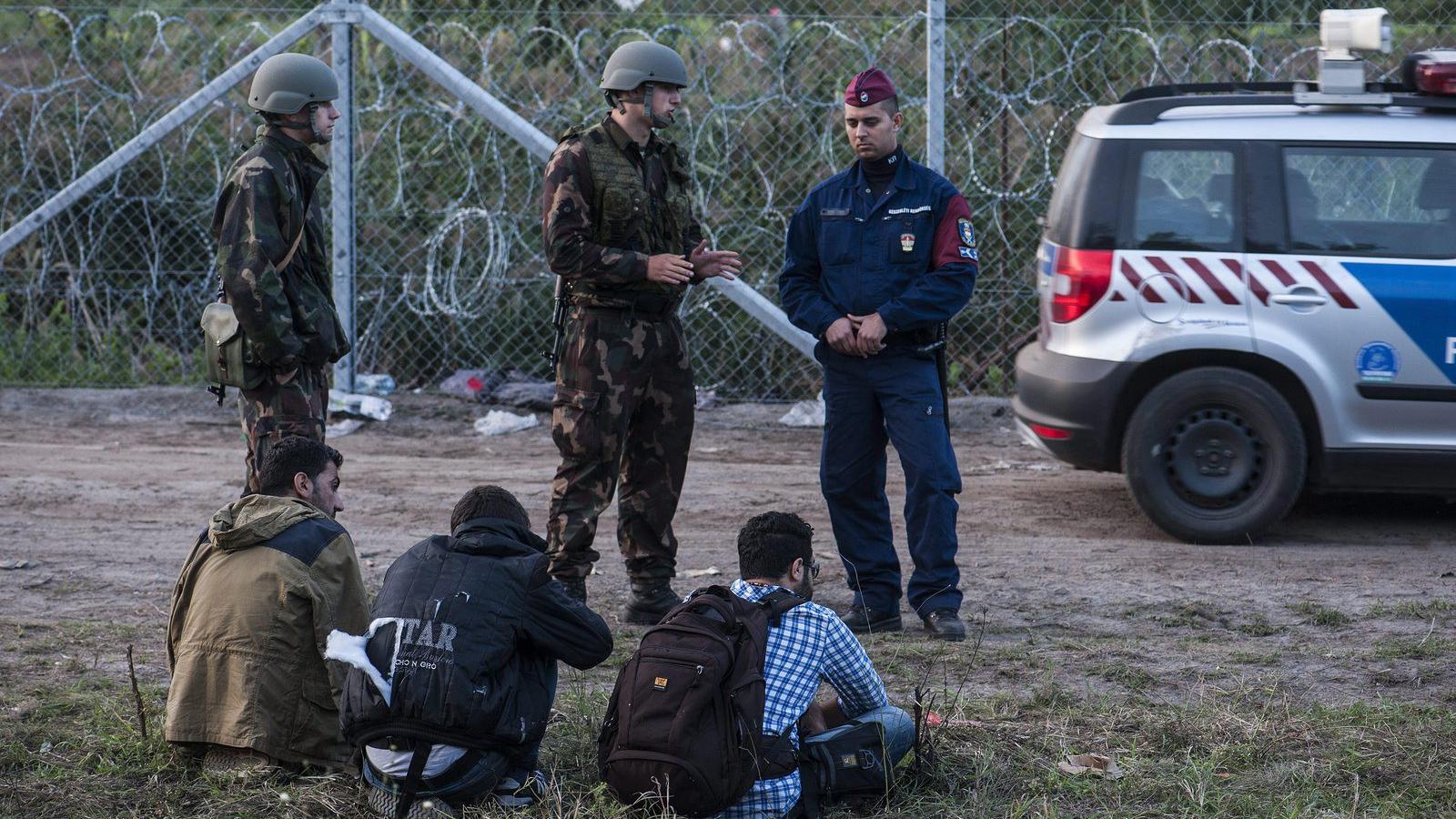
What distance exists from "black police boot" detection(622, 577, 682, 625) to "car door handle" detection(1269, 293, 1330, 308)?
9.51ft

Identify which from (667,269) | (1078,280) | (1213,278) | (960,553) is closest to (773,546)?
(667,269)

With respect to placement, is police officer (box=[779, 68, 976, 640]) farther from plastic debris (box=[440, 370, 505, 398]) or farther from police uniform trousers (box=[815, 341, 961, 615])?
plastic debris (box=[440, 370, 505, 398])

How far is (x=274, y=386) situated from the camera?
16.6 ft

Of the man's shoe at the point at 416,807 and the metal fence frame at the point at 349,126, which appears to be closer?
the man's shoe at the point at 416,807

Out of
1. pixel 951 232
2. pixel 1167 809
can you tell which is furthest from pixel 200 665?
pixel 951 232

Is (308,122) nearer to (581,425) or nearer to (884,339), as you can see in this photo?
(581,425)

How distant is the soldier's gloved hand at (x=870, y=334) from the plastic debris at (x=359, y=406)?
4.91 meters

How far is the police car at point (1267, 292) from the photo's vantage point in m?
6.39

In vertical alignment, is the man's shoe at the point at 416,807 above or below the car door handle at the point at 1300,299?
below

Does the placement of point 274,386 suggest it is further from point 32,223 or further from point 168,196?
point 168,196

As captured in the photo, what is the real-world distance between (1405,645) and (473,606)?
3396 millimetres

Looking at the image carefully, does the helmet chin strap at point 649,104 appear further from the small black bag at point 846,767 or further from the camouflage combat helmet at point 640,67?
the small black bag at point 846,767

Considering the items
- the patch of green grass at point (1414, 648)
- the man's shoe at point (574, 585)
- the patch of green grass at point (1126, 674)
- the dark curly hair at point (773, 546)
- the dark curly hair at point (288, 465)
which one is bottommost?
the patch of green grass at point (1414, 648)

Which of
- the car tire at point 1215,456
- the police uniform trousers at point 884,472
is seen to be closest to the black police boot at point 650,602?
the police uniform trousers at point 884,472
